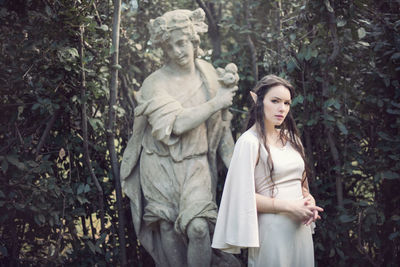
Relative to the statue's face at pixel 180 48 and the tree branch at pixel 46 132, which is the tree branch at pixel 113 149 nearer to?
the tree branch at pixel 46 132

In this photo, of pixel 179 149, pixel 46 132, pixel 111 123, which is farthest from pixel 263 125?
pixel 46 132

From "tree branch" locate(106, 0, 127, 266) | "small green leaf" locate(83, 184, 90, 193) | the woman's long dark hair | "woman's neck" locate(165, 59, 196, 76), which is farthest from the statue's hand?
"small green leaf" locate(83, 184, 90, 193)

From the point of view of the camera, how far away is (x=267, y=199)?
106 inches

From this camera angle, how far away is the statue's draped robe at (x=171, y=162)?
356cm

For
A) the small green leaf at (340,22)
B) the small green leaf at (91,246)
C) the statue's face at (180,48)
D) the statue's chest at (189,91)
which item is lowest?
the small green leaf at (91,246)

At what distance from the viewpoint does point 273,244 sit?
2.70 metres

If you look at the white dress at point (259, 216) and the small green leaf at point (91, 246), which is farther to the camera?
the small green leaf at point (91, 246)

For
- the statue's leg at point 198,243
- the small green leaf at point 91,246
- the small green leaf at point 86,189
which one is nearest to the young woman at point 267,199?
the statue's leg at point 198,243

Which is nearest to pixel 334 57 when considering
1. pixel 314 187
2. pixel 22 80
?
pixel 314 187

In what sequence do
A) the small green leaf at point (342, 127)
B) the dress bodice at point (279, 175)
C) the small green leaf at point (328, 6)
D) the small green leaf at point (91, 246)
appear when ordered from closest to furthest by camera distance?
the dress bodice at point (279, 175) → the small green leaf at point (328, 6) → the small green leaf at point (342, 127) → the small green leaf at point (91, 246)

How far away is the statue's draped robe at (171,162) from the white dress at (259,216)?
76 cm

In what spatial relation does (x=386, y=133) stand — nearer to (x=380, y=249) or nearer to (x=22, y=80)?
(x=380, y=249)

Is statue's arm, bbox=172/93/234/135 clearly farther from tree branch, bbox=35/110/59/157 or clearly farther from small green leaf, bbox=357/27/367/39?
tree branch, bbox=35/110/59/157

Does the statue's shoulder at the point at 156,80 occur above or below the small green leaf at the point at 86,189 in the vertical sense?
above
